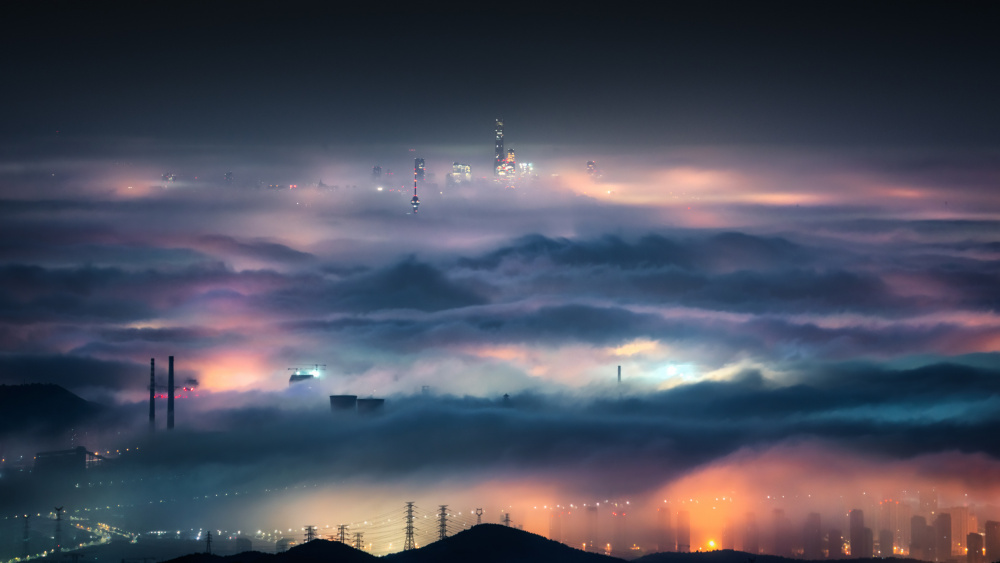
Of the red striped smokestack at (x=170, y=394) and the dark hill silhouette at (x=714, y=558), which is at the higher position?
the red striped smokestack at (x=170, y=394)

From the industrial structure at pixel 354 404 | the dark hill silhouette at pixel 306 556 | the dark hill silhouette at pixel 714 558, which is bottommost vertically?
the dark hill silhouette at pixel 714 558

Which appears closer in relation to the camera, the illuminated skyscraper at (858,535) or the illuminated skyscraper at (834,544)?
the illuminated skyscraper at (858,535)

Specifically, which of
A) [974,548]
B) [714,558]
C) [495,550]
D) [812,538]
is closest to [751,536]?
[812,538]

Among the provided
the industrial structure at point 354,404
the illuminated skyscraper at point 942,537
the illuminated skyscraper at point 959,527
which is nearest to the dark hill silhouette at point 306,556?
the industrial structure at point 354,404

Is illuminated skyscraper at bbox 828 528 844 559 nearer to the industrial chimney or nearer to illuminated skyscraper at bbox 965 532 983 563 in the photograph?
illuminated skyscraper at bbox 965 532 983 563

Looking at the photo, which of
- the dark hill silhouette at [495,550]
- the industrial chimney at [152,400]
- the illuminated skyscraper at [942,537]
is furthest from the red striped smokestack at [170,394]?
the illuminated skyscraper at [942,537]

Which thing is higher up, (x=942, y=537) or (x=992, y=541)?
(x=992, y=541)

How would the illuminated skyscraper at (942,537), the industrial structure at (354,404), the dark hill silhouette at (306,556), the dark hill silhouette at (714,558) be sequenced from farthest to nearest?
1. the industrial structure at (354,404)
2. the illuminated skyscraper at (942,537)
3. the dark hill silhouette at (714,558)
4. the dark hill silhouette at (306,556)

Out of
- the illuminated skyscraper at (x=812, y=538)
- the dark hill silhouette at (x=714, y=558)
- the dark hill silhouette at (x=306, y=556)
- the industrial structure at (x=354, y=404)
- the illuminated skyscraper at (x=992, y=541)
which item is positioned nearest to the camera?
the dark hill silhouette at (x=306, y=556)

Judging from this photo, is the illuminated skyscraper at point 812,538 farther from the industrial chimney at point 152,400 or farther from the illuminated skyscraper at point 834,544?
the industrial chimney at point 152,400

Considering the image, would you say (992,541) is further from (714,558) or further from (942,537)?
(714,558)
